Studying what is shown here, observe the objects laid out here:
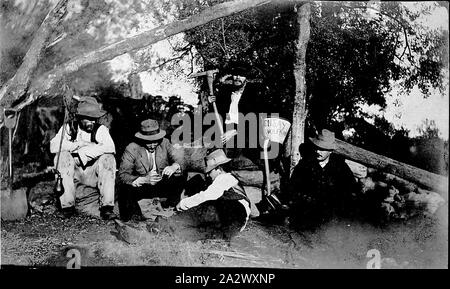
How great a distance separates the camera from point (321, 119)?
20.5 feet

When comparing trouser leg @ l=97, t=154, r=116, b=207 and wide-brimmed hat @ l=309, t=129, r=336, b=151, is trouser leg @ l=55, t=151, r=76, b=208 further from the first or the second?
wide-brimmed hat @ l=309, t=129, r=336, b=151

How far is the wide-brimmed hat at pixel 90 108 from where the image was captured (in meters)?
6.16

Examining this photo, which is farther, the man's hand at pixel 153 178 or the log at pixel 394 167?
the log at pixel 394 167

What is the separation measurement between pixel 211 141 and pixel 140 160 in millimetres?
832

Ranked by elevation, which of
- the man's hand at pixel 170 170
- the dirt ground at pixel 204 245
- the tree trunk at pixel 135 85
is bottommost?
the dirt ground at pixel 204 245

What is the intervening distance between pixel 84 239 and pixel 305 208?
252 centimetres

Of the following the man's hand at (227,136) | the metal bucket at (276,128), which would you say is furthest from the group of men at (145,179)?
the metal bucket at (276,128)

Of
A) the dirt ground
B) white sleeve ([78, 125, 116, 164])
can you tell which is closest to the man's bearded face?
the dirt ground

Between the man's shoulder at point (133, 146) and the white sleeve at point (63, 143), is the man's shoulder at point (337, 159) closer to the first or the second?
the man's shoulder at point (133, 146)

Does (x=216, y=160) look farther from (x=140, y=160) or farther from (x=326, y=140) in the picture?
(x=326, y=140)

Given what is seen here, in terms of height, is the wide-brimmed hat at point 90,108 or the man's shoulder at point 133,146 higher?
the wide-brimmed hat at point 90,108

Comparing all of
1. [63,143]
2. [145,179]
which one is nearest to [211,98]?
[145,179]

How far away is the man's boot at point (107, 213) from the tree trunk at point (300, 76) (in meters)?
2.20

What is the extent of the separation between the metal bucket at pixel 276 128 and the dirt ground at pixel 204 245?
3.28 feet
